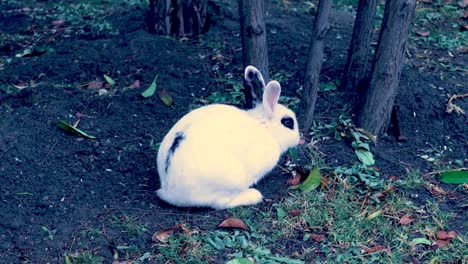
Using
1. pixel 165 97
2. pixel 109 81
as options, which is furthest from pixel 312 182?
pixel 109 81

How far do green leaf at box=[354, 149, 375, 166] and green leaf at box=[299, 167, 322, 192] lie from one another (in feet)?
1.22

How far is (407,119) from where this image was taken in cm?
505

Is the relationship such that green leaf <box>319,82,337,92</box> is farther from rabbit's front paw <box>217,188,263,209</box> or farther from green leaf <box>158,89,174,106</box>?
rabbit's front paw <box>217,188,263,209</box>

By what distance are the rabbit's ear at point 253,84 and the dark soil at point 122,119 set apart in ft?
1.69

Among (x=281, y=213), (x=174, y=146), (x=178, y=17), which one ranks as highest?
(x=178, y=17)

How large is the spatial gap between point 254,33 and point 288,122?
2.15ft

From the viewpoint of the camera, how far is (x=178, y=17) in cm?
608

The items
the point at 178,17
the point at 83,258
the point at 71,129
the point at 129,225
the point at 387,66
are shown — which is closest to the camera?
the point at 83,258

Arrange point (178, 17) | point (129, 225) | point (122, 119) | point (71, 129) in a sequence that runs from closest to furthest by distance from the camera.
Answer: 1. point (129, 225)
2. point (71, 129)
3. point (122, 119)
4. point (178, 17)

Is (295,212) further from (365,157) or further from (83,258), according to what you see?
(83,258)

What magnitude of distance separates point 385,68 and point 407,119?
0.57 metres

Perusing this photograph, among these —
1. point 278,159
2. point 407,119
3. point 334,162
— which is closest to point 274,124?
point 278,159

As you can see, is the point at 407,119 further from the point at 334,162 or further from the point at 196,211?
the point at 196,211

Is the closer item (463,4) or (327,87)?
(327,87)
